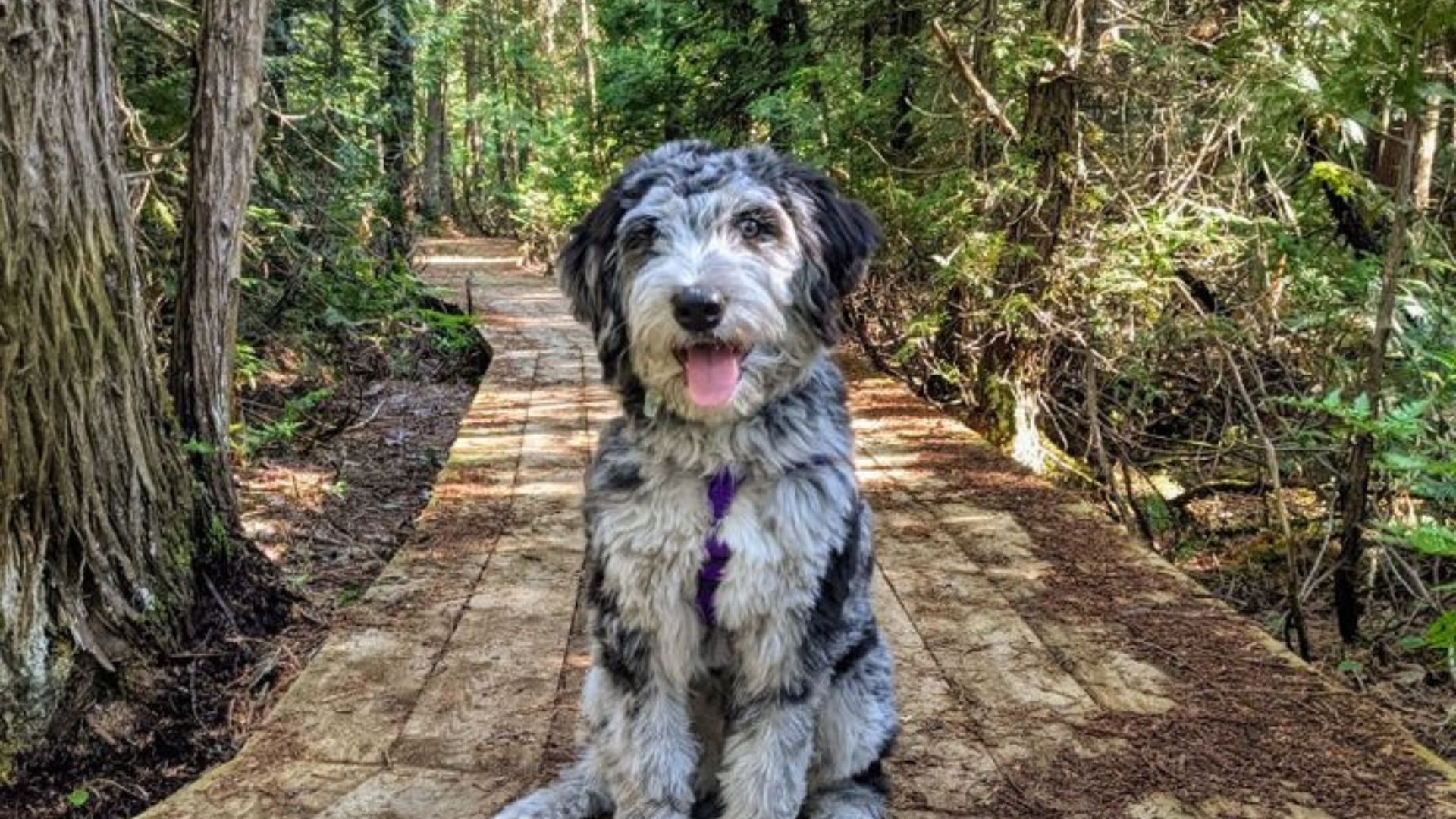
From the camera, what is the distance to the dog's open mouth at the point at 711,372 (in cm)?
272

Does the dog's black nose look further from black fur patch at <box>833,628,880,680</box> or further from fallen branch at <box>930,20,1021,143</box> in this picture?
fallen branch at <box>930,20,1021,143</box>

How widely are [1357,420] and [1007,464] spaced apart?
Result: 9.95ft

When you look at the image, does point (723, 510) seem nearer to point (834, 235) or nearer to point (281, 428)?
Result: point (834, 235)

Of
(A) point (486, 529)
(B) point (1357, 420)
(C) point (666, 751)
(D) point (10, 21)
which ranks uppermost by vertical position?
(D) point (10, 21)

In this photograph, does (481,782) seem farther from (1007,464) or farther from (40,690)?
(1007,464)

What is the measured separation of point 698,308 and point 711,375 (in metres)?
0.20

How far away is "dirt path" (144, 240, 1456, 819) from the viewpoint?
316 centimetres

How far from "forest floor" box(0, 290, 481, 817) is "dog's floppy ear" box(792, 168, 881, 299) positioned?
2.56 meters

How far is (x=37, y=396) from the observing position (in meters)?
3.25

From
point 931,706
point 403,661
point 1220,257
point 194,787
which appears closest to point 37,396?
point 194,787

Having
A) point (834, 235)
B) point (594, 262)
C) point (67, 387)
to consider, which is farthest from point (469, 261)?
point (834, 235)

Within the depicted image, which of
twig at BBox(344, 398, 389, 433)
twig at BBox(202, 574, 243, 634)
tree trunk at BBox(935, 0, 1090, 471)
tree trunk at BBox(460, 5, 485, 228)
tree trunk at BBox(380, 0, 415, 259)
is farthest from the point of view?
tree trunk at BBox(460, 5, 485, 228)

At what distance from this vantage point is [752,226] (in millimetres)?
2834

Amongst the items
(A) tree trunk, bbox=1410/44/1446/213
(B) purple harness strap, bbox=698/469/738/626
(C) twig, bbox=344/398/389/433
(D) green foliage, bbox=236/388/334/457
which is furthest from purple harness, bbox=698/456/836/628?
(C) twig, bbox=344/398/389/433
